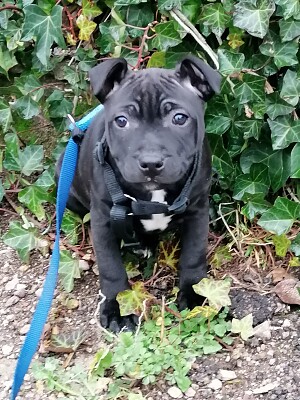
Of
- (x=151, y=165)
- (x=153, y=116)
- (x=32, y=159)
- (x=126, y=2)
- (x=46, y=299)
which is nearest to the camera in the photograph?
(x=151, y=165)

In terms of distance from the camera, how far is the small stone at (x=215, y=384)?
114 inches

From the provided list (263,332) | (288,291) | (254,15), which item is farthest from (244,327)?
(254,15)

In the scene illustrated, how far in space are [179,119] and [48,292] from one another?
2.95 feet

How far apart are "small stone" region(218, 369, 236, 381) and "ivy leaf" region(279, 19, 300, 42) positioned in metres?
1.54

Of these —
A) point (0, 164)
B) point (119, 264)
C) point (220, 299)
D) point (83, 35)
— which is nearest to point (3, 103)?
point (0, 164)

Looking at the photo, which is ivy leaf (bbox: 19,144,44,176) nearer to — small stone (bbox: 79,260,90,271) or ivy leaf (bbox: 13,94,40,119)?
ivy leaf (bbox: 13,94,40,119)

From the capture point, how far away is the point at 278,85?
350 centimetres

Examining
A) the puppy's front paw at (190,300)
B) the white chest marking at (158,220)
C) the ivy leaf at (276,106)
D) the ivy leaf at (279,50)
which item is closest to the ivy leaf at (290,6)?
the ivy leaf at (279,50)

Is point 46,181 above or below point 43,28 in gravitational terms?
below

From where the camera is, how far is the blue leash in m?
2.72

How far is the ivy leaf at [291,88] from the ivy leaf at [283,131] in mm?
117

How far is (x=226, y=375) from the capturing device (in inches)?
116

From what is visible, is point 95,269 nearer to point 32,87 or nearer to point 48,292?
point 48,292

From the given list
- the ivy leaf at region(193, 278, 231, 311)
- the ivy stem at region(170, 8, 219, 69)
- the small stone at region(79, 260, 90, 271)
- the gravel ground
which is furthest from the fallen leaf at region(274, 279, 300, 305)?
the ivy stem at region(170, 8, 219, 69)
